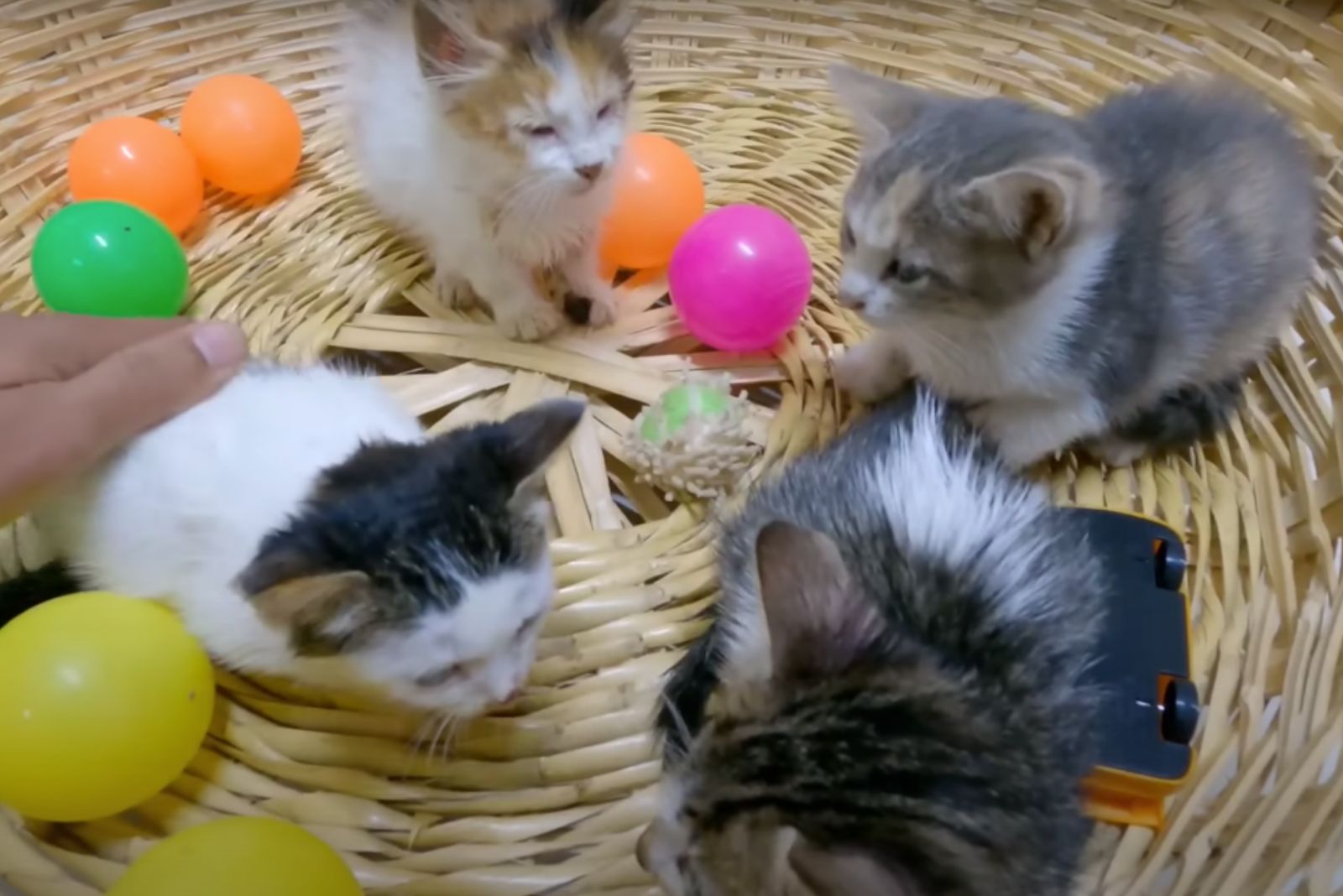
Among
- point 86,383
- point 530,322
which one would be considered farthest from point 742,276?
point 86,383

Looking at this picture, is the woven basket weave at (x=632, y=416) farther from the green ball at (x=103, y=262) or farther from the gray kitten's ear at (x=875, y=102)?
the gray kitten's ear at (x=875, y=102)

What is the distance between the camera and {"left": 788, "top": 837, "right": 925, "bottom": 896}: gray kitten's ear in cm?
68

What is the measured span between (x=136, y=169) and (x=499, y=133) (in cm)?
55

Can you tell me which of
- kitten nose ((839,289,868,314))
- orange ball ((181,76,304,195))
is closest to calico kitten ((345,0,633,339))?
orange ball ((181,76,304,195))

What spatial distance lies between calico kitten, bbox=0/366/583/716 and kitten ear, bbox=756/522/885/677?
0.25m

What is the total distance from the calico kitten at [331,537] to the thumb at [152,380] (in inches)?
0.9

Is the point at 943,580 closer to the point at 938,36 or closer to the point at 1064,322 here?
the point at 1064,322

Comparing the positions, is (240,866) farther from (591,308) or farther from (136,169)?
(136,169)

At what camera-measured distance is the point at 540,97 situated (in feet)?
4.21

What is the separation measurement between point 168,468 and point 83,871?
0.39m

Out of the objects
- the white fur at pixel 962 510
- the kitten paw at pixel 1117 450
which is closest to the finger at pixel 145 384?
the white fur at pixel 962 510

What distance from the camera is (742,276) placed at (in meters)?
1.35

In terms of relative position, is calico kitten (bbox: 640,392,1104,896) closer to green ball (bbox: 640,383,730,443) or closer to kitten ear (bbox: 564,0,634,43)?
green ball (bbox: 640,383,730,443)

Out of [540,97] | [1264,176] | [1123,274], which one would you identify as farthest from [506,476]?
[1264,176]
